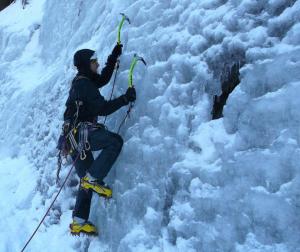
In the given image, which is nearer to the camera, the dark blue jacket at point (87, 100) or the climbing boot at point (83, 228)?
the dark blue jacket at point (87, 100)

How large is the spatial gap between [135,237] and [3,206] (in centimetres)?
344

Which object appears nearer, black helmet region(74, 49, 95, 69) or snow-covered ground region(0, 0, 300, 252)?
snow-covered ground region(0, 0, 300, 252)

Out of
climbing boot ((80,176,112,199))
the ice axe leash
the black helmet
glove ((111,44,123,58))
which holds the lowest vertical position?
climbing boot ((80,176,112,199))

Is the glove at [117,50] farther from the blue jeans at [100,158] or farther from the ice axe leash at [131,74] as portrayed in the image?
the blue jeans at [100,158]

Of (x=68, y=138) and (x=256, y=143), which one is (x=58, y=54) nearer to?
(x=68, y=138)

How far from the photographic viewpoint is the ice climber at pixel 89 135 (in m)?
4.91

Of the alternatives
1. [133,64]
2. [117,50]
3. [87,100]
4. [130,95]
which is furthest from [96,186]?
[117,50]

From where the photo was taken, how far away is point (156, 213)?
175 inches

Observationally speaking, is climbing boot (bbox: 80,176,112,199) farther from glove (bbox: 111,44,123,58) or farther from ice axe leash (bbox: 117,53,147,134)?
glove (bbox: 111,44,123,58)

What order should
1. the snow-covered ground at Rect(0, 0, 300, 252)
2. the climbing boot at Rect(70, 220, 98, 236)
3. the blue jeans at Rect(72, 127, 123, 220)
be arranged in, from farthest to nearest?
the climbing boot at Rect(70, 220, 98, 236)
the blue jeans at Rect(72, 127, 123, 220)
the snow-covered ground at Rect(0, 0, 300, 252)

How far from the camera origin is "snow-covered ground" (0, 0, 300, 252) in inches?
139

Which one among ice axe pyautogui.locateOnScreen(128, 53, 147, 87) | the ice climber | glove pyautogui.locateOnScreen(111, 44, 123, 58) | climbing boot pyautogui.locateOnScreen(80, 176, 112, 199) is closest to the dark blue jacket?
the ice climber

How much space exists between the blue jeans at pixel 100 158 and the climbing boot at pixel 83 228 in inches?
3.1

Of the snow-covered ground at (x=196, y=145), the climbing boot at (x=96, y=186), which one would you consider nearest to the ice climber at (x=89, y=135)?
the climbing boot at (x=96, y=186)
